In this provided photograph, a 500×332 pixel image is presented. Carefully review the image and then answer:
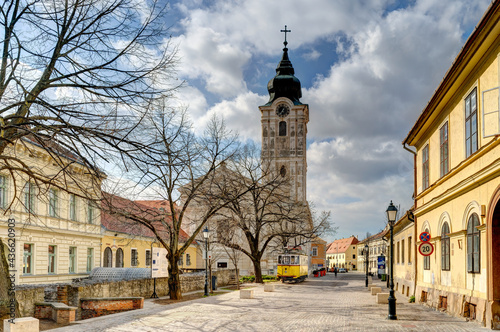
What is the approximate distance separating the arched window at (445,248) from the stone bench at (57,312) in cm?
1224

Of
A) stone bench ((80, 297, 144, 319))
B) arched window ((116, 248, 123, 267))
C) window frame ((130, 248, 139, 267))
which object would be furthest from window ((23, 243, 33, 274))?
window frame ((130, 248, 139, 267))

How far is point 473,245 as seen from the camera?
14188 millimetres

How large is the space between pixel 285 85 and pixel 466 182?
2394 inches

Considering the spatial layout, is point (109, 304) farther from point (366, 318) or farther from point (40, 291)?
point (366, 318)

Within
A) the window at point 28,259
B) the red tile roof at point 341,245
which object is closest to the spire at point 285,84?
the window at point 28,259

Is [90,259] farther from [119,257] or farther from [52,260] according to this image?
[119,257]

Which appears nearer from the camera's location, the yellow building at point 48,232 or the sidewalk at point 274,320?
the sidewalk at point 274,320

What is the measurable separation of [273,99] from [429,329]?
61727 mm

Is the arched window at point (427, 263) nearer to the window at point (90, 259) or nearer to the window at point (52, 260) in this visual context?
the window at point (52, 260)

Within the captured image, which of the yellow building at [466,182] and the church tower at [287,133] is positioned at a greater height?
the church tower at [287,133]

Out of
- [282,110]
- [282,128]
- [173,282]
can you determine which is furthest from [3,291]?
[282,110]

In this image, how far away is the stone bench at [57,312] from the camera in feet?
51.5

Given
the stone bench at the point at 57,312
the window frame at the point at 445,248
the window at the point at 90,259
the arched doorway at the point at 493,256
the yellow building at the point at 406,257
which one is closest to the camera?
the arched doorway at the point at 493,256

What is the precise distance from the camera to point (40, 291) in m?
17.2
